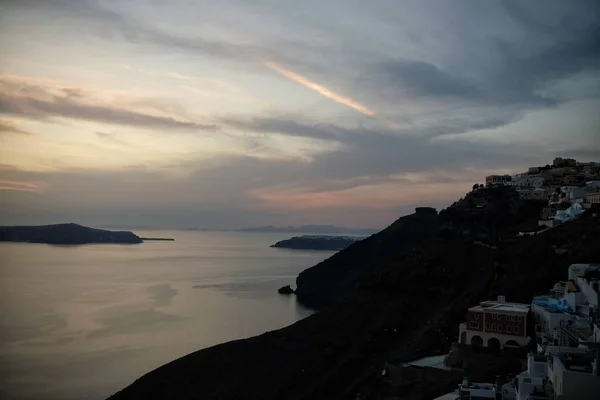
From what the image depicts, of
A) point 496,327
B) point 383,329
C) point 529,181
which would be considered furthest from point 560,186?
point 496,327

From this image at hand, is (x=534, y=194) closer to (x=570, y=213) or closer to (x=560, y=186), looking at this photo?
(x=560, y=186)

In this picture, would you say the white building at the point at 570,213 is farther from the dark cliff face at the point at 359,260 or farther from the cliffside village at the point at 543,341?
the dark cliff face at the point at 359,260

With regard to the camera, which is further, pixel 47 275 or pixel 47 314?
pixel 47 275

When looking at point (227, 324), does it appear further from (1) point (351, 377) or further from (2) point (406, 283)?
(1) point (351, 377)

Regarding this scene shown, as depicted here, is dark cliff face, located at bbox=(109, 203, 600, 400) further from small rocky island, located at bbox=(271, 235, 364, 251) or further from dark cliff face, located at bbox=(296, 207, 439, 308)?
small rocky island, located at bbox=(271, 235, 364, 251)

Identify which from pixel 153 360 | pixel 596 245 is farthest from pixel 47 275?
pixel 596 245

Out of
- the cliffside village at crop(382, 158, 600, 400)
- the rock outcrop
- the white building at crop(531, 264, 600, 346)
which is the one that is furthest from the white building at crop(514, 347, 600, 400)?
the rock outcrop
